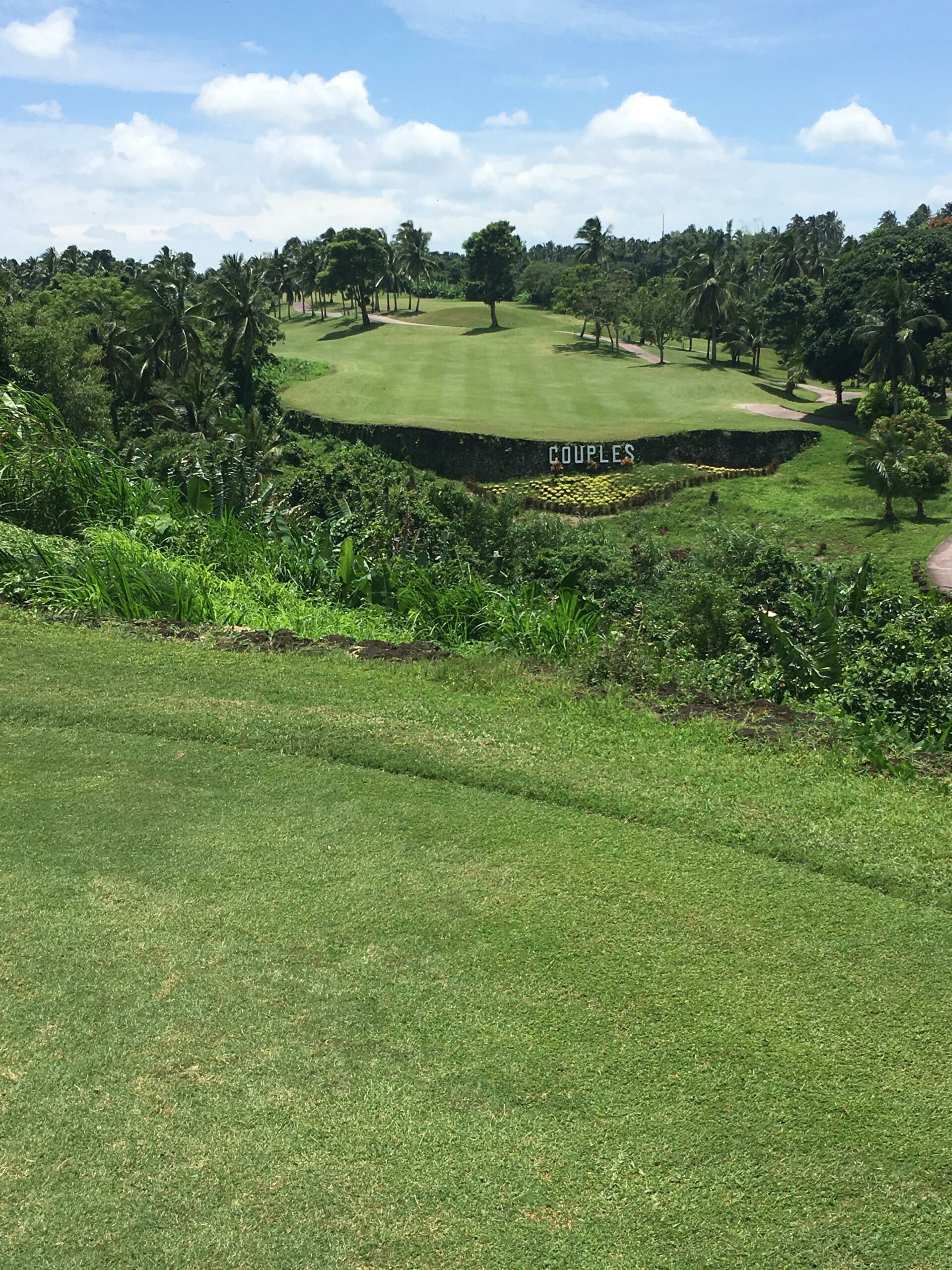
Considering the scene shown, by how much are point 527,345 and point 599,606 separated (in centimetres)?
6150

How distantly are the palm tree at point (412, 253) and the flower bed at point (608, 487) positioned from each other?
177ft

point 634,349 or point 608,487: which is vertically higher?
point 634,349

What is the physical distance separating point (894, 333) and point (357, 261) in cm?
4975

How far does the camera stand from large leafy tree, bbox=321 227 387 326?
80.9 meters

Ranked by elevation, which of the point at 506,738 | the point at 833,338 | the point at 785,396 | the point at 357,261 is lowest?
the point at 506,738

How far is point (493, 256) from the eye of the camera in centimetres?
8112

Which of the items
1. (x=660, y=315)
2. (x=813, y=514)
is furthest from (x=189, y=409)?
(x=660, y=315)

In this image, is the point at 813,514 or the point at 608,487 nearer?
the point at 813,514

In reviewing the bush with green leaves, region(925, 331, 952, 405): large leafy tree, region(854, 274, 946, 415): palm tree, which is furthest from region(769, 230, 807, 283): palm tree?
the bush with green leaves

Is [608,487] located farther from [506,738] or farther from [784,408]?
[506,738]

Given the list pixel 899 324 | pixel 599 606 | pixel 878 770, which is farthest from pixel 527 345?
pixel 878 770

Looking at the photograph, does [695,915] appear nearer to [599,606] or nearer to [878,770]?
[878,770]

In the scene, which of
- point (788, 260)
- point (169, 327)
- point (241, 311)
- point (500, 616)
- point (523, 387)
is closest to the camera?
point (500, 616)

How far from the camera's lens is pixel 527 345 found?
69625 mm
